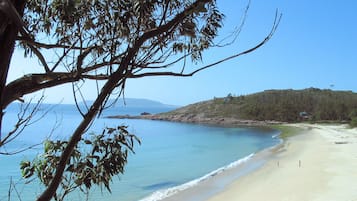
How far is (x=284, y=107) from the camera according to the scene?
67562 millimetres

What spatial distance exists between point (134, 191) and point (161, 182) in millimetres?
2211

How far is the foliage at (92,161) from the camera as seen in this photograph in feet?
7.09

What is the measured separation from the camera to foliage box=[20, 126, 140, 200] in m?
2.16

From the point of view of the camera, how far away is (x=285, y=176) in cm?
1598

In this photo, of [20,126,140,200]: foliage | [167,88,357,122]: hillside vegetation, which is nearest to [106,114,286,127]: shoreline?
[167,88,357,122]: hillside vegetation

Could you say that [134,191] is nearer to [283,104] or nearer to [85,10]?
[85,10]

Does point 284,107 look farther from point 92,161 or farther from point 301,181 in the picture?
point 92,161

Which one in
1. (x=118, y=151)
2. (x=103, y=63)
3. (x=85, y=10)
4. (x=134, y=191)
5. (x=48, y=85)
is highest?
(x=85, y=10)

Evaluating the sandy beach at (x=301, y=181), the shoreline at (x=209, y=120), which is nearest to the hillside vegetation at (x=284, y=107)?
the shoreline at (x=209, y=120)

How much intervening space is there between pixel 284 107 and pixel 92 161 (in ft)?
225

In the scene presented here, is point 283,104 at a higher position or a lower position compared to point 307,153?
higher

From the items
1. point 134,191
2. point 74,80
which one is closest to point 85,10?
point 74,80

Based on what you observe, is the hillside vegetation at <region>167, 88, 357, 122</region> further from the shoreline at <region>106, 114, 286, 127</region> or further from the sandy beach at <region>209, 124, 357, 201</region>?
the sandy beach at <region>209, 124, 357, 201</region>

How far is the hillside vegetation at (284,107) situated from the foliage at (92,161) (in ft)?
177
